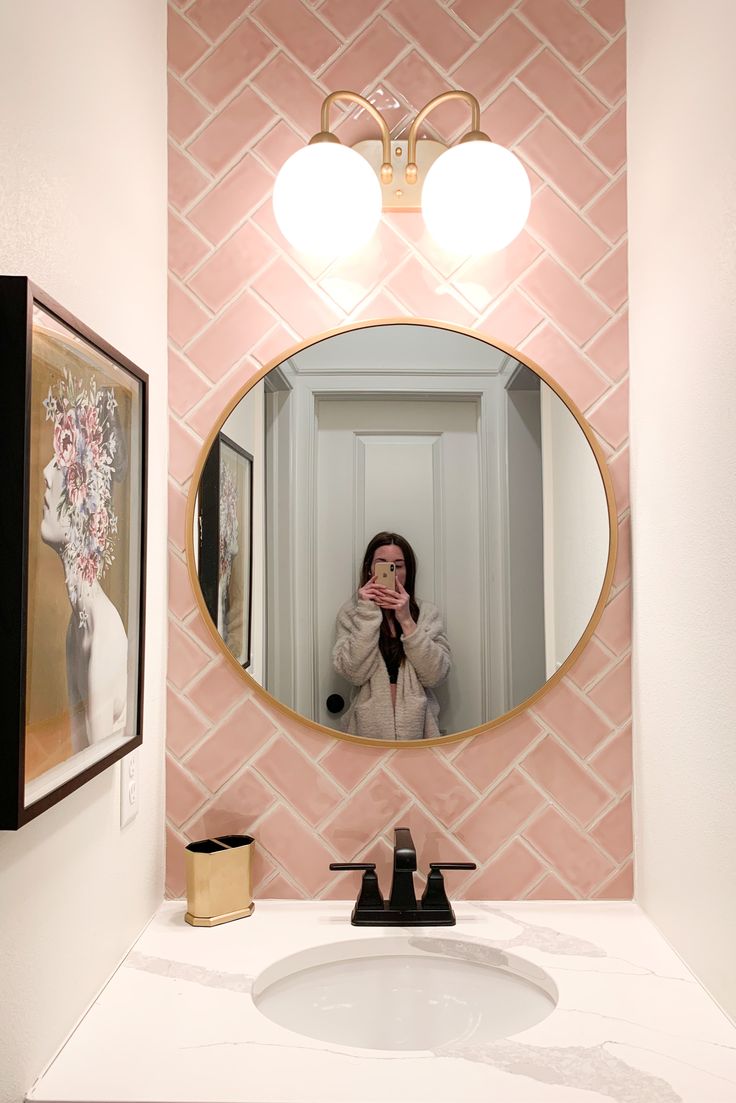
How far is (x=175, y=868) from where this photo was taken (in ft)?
4.76

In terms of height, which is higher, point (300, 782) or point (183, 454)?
point (183, 454)

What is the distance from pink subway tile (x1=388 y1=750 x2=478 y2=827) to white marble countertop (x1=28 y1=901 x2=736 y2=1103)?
0.76 ft

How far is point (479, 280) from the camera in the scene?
4.83 ft

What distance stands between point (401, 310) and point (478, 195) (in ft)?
0.71

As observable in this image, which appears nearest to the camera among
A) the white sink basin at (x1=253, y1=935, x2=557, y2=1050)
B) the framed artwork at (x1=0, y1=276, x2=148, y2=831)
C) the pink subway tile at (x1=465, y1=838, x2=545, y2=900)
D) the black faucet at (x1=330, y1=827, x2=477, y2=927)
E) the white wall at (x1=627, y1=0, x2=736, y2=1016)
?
the framed artwork at (x1=0, y1=276, x2=148, y2=831)

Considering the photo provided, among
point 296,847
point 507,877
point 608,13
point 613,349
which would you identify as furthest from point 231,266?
point 507,877

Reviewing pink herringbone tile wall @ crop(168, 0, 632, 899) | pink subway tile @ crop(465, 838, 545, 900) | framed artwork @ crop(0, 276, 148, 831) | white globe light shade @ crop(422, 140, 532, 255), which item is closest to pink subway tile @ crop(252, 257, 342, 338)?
pink herringbone tile wall @ crop(168, 0, 632, 899)

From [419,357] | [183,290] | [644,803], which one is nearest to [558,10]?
[419,357]

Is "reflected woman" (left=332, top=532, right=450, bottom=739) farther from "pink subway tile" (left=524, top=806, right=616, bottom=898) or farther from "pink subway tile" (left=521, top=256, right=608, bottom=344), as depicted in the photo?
"pink subway tile" (left=521, top=256, right=608, bottom=344)

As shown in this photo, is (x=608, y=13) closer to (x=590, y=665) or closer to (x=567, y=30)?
(x=567, y=30)

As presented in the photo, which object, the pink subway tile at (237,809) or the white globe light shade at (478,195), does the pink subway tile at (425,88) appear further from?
the pink subway tile at (237,809)

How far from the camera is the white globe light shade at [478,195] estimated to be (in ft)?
4.44

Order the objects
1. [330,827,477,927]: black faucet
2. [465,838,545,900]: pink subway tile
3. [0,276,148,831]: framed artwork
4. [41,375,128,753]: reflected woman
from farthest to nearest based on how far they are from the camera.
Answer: [465,838,545,900]: pink subway tile → [330,827,477,927]: black faucet → [41,375,128,753]: reflected woman → [0,276,148,831]: framed artwork

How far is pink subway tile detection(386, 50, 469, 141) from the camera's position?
1478 millimetres
